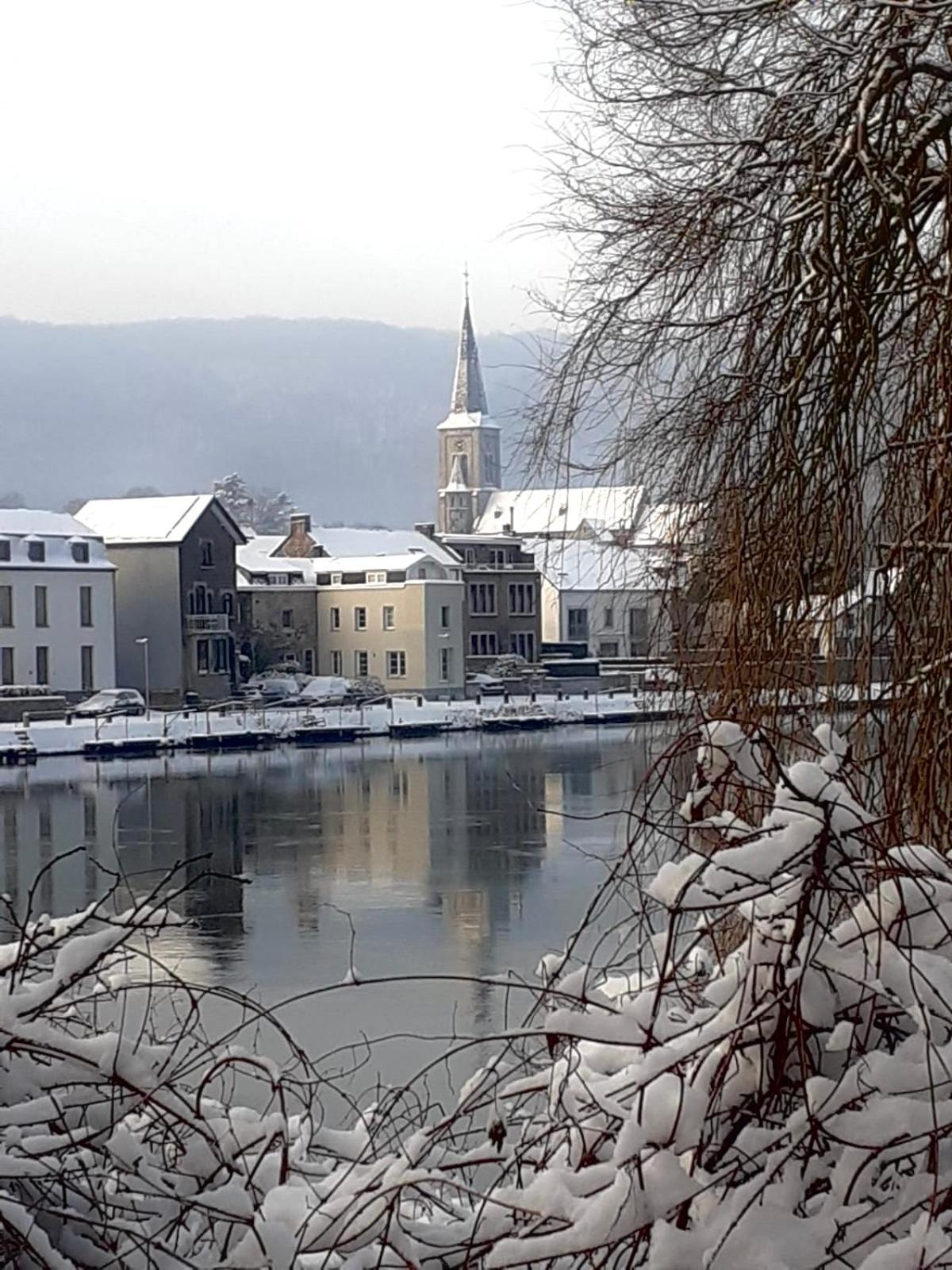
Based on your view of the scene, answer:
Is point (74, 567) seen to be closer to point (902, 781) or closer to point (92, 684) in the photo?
point (92, 684)

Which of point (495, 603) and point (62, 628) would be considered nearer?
point (62, 628)

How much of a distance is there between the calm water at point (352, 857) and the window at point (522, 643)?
15.1m

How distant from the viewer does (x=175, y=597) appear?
4509 centimetres

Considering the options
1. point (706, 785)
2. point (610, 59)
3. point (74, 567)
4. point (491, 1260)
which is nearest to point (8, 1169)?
point (491, 1260)

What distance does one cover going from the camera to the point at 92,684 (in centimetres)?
4316

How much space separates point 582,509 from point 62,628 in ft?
127

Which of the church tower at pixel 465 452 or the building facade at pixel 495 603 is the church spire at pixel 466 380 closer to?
the church tower at pixel 465 452

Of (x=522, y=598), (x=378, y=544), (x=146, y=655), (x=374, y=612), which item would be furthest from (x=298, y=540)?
(x=146, y=655)

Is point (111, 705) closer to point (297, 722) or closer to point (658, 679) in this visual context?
point (297, 722)

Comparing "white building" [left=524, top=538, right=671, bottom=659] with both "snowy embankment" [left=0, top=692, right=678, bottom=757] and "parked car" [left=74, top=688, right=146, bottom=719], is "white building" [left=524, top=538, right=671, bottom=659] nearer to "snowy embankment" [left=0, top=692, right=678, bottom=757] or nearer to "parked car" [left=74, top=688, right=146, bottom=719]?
"snowy embankment" [left=0, top=692, right=678, bottom=757]

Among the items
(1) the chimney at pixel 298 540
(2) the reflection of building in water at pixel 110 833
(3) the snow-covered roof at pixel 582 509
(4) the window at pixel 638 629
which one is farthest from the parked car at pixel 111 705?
(4) the window at pixel 638 629

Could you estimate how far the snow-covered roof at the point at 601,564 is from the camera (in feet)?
15.1

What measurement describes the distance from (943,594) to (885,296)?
0.79 meters

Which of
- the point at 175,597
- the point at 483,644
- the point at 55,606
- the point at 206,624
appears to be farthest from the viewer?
the point at 483,644
